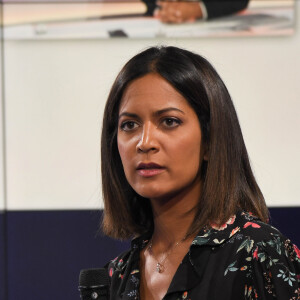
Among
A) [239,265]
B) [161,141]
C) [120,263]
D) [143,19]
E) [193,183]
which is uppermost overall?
[143,19]

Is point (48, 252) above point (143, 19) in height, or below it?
below

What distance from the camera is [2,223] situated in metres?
2.79

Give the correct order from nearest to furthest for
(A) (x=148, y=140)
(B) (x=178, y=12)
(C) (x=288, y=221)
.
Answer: (A) (x=148, y=140) < (C) (x=288, y=221) < (B) (x=178, y=12)

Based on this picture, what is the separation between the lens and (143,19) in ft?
9.09

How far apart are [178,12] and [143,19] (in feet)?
0.46

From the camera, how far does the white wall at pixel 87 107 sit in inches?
108

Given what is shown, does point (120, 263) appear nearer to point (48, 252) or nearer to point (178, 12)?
point (48, 252)

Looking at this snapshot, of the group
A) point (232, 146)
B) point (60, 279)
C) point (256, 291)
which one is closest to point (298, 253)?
point (256, 291)

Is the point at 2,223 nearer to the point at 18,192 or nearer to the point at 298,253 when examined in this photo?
the point at 18,192

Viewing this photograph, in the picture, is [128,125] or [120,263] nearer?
[128,125]

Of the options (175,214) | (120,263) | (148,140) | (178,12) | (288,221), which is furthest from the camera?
(178,12)

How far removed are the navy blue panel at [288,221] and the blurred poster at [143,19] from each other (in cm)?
68

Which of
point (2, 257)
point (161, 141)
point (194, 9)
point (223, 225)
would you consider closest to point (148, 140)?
point (161, 141)

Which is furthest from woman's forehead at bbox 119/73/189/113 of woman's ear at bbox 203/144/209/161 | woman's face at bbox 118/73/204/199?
woman's ear at bbox 203/144/209/161
